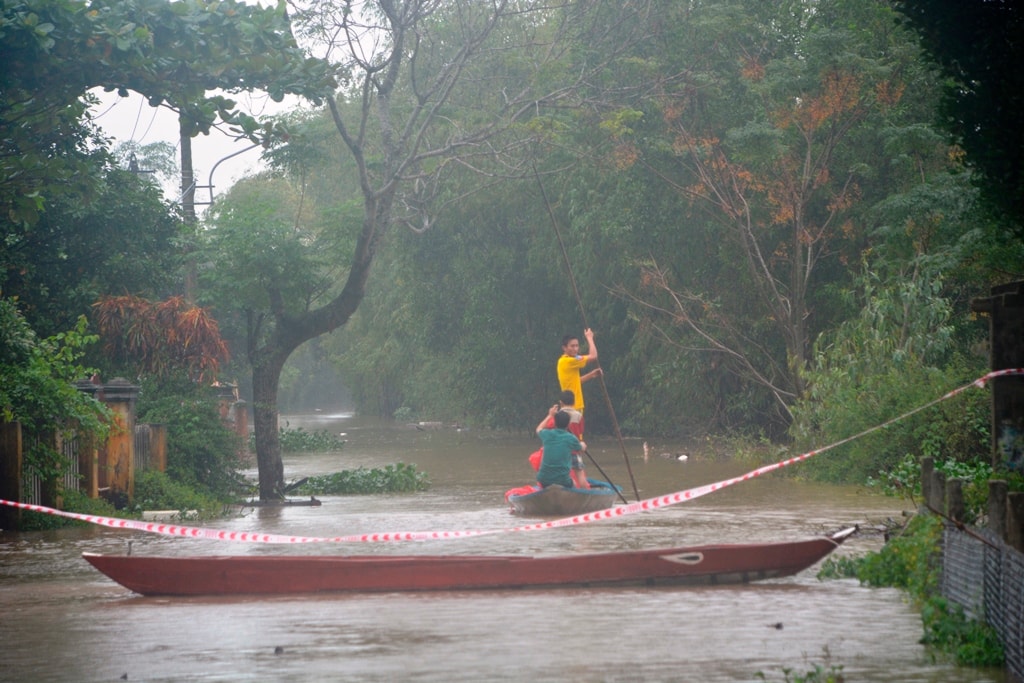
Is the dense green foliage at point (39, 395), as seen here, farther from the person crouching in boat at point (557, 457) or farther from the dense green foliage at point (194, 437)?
the person crouching in boat at point (557, 457)

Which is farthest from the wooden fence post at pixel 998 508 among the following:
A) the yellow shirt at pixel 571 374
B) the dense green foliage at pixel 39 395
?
the yellow shirt at pixel 571 374

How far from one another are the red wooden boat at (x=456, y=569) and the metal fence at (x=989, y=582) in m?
1.89

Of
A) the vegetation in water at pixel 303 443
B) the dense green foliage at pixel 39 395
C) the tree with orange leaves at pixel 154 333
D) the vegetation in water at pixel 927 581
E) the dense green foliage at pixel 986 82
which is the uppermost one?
the dense green foliage at pixel 986 82

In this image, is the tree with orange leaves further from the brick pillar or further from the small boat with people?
the small boat with people

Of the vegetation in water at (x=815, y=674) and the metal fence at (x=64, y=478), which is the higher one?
the metal fence at (x=64, y=478)

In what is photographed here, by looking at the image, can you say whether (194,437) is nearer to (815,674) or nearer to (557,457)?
(557,457)

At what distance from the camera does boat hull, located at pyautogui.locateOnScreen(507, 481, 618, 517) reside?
16.1 meters

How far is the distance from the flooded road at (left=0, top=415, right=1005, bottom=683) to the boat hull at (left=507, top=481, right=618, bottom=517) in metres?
1.49

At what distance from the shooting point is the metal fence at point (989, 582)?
265 inches

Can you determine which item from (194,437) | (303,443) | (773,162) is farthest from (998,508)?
(303,443)

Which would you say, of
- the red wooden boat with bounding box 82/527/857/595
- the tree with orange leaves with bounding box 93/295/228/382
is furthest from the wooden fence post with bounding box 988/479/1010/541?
the tree with orange leaves with bounding box 93/295/228/382

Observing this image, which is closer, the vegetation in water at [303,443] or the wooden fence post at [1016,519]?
the wooden fence post at [1016,519]

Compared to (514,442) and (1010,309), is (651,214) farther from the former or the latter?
(1010,309)

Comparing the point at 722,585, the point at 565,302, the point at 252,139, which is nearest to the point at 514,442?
the point at 565,302
